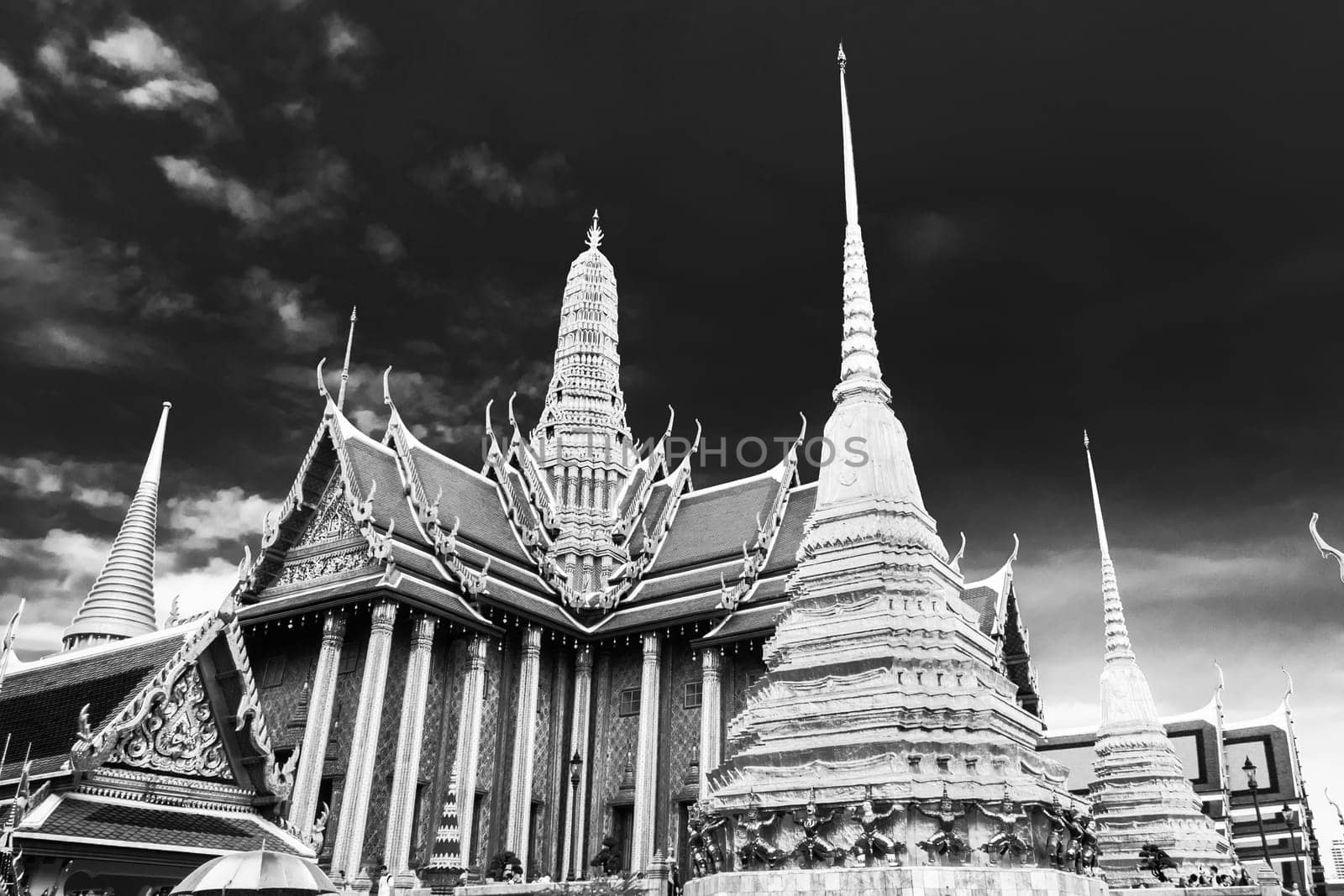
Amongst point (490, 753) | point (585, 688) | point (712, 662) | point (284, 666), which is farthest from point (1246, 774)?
point (284, 666)

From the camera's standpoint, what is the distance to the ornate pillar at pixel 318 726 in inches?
778

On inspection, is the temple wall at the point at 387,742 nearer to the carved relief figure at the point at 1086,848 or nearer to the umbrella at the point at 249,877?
the carved relief figure at the point at 1086,848

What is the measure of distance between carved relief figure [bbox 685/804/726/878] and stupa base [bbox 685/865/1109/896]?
0.82 m

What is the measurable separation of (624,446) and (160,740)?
22293 mm

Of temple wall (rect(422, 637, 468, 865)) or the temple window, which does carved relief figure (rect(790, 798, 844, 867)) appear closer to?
temple wall (rect(422, 637, 468, 865))

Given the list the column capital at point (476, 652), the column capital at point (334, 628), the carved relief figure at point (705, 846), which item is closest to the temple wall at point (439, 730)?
the column capital at point (476, 652)

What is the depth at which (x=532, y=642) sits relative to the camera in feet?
79.2

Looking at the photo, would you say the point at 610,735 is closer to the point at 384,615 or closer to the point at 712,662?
the point at 712,662

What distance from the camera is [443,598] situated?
72.7ft

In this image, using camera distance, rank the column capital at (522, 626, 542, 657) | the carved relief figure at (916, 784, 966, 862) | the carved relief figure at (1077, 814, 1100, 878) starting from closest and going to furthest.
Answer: the carved relief figure at (916, 784, 966, 862) → the carved relief figure at (1077, 814, 1100, 878) → the column capital at (522, 626, 542, 657)

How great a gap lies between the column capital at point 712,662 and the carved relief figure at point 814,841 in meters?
10.8

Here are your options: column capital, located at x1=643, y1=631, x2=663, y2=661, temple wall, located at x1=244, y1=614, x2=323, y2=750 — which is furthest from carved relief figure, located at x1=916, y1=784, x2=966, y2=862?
temple wall, located at x1=244, y1=614, x2=323, y2=750

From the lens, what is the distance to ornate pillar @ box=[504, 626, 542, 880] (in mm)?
22188

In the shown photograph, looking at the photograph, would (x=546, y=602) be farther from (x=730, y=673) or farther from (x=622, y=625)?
(x=730, y=673)
